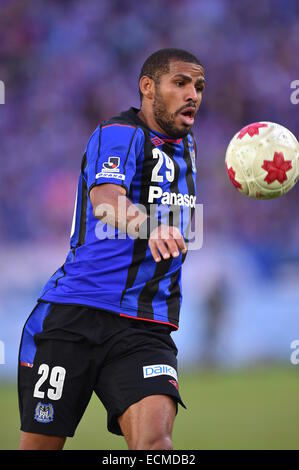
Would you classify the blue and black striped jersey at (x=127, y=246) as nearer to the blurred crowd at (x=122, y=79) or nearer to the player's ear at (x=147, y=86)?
the player's ear at (x=147, y=86)

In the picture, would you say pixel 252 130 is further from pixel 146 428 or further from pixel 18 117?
pixel 18 117

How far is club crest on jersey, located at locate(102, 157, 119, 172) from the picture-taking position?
13.2ft

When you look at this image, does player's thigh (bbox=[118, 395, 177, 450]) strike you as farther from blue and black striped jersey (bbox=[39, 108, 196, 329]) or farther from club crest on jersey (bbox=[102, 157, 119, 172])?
club crest on jersey (bbox=[102, 157, 119, 172])

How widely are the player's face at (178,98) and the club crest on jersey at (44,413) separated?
165cm

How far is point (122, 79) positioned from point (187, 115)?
9323 millimetres

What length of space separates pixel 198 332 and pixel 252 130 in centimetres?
713

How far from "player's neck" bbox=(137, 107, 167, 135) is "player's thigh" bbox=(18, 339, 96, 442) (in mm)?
1285

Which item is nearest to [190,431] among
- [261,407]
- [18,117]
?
[261,407]

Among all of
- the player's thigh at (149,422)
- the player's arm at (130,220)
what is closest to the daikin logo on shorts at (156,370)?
the player's thigh at (149,422)

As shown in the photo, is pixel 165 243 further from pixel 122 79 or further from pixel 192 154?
pixel 122 79

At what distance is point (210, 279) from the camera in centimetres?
1151

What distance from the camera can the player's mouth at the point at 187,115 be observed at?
4.44 meters

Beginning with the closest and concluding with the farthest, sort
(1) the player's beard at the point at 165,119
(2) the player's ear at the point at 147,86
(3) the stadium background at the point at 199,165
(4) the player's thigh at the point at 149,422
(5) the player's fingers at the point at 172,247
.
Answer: (5) the player's fingers at the point at 172,247 < (4) the player's thigh at the point at 149,422 < (1) the player's beard at the point at 165,119 < (2) the player's ear at the point at 147,86 < (3) the stadium background at the point at 199,165

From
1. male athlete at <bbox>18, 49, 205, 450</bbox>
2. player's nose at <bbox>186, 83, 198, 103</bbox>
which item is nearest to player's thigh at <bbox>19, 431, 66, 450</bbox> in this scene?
male athlete at <bbox>18, 49, 205, 450</bbox>
